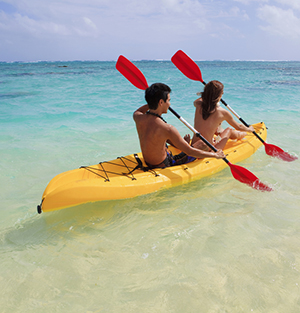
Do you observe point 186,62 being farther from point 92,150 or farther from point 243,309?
point 243,309

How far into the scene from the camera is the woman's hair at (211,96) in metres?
3.82

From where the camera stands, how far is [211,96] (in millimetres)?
3869

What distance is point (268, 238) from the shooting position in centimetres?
286

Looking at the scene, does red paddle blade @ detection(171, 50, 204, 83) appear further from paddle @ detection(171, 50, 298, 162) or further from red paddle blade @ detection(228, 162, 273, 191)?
red paddle blade @ detection(228, 162, 273, 191)

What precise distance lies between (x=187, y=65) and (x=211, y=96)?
1.70 m

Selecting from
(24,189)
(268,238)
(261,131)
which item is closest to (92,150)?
(24,189)

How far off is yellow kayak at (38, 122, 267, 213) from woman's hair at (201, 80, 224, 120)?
0.78 m

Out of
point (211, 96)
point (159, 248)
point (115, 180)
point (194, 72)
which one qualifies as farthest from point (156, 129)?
point (194, 72)

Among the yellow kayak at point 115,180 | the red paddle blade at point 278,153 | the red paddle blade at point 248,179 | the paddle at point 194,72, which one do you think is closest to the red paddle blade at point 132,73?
the paddle at point 194,72

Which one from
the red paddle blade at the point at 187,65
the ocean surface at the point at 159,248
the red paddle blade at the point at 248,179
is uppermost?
the red paddle blade at the point at 187,65

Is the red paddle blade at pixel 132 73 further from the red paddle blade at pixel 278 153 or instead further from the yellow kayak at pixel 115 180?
the red paddle blade at pixel 278 153

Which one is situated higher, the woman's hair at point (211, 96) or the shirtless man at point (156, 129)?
the woman's hair at point (211, 96)

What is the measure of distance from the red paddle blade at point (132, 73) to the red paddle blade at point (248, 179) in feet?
6.50

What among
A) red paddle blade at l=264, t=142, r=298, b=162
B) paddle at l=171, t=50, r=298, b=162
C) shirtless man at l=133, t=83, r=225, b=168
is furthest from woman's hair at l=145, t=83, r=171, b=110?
red paddle blade at l=264, t=142, r=298, b=162
